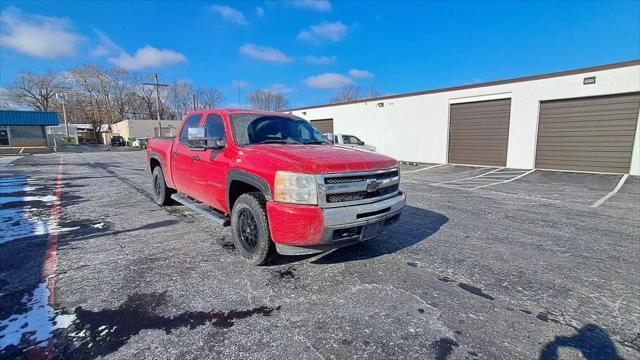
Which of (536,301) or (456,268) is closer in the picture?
(536,301)

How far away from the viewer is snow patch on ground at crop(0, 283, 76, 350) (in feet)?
7.03

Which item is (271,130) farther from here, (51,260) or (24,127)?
(24,127)

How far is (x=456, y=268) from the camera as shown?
348 centimetres

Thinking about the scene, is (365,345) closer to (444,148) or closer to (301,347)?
(301,347)

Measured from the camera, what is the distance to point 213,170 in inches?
155

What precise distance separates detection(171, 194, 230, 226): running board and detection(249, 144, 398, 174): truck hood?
1128mm

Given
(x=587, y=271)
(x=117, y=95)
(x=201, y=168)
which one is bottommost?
(x=587, y=271)

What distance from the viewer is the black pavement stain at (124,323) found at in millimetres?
2068

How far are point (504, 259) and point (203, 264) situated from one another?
3997mm

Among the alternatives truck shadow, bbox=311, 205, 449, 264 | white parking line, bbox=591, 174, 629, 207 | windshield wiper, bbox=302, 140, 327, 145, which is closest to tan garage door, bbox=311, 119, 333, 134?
white parking line, bbox=591, 174, 629, 207

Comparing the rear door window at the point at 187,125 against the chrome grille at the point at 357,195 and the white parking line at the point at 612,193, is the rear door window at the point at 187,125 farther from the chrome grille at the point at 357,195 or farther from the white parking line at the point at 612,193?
the white parking line at the point at 612,193

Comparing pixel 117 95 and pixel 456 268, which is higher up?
pixel 117 95

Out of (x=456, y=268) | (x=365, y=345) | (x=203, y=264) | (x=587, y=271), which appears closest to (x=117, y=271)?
(x=203, y=264)

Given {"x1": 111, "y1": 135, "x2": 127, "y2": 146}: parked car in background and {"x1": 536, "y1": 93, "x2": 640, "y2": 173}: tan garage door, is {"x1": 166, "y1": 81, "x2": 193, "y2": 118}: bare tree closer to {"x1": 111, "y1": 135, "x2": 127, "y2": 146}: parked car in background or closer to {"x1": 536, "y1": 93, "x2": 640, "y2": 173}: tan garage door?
{"x1": 111, "y1": 135, "x2": 127, "y2": 146}: parked car in background
